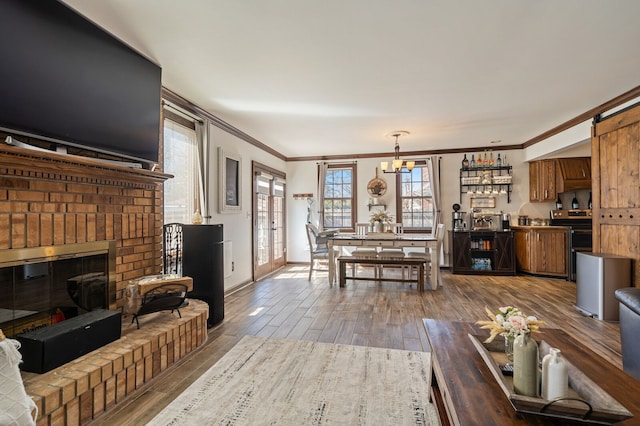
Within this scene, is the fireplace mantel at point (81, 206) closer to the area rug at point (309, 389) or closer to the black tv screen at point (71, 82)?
the black tv screen at point (71, 82)

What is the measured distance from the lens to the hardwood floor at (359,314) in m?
2.29

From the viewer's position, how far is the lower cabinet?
18.9ft

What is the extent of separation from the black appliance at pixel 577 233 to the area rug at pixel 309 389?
4.51 m

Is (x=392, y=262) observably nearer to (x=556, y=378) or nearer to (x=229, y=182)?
(x=229, y=182)

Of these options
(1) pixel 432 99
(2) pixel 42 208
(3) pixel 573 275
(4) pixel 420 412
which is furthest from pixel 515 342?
(3) pixel 573 275

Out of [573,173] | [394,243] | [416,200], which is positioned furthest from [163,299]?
[573,173]

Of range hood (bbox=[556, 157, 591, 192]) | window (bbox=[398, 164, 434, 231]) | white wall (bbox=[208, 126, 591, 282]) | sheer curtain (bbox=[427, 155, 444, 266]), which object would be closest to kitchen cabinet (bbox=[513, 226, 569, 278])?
white wall (bbox=[208, 126, 591, 282])

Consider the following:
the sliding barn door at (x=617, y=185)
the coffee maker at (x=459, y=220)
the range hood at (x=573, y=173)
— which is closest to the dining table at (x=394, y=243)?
the coffee maker at (x=459, y=220)

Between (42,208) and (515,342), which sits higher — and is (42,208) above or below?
above

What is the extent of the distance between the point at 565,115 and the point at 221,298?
5244 mm

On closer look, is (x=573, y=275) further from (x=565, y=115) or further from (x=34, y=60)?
(x=34, y=60)

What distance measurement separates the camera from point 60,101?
1.91 meters

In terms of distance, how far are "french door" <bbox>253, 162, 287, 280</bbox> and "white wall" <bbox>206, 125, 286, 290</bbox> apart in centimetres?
18

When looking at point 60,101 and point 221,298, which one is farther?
point 221,298
